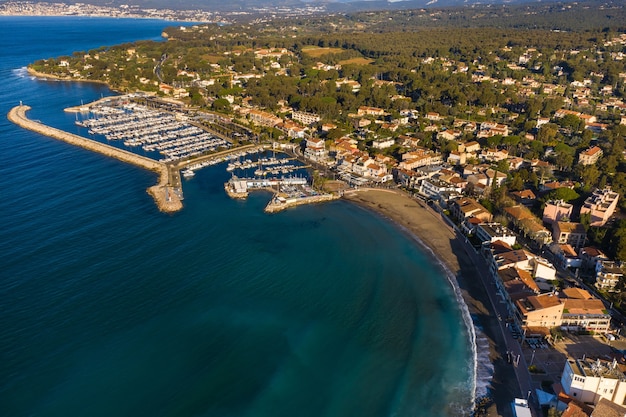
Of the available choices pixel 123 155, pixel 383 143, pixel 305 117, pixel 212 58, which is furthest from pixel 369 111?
pixel 212 58

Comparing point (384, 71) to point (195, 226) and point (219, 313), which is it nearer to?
point (195, 226)

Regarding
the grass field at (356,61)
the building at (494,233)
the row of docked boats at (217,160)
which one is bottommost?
the row of docked boats at (217,160)

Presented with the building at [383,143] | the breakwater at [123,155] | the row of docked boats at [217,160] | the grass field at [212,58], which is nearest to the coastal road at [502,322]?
the building at [383,143]

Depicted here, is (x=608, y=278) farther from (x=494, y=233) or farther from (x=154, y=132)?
(x=154, y=132)

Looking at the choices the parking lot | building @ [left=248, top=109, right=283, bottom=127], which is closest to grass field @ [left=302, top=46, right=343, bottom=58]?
building @ [left=248, top=109, right=283, bottom=127]

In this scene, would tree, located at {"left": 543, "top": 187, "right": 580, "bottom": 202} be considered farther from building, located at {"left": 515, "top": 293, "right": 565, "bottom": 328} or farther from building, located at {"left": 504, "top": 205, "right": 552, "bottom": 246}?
building, located at {"left": 515, "top": 293, "right": 565, "bottom": 328}

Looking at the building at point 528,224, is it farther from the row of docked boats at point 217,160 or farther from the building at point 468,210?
the row of docked boats at point 217,160
